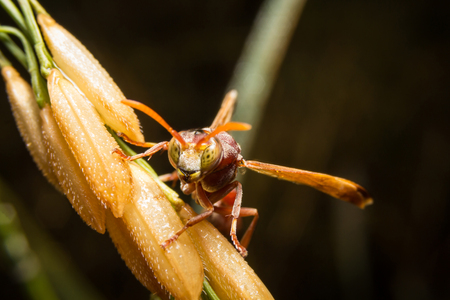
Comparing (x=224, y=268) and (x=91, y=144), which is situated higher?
(x=91, y=144)

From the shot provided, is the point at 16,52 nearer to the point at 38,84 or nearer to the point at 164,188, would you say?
the point at 38,84

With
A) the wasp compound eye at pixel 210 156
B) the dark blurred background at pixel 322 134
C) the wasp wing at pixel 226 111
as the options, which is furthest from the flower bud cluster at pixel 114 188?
the dark blurred background at pixel 322 134

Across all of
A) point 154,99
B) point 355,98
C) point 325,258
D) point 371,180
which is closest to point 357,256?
point 325,258

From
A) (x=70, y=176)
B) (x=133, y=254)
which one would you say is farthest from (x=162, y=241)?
(x=70, y=176)

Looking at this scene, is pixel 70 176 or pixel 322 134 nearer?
pixel 70 176

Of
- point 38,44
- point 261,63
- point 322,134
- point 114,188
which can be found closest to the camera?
point 114,188

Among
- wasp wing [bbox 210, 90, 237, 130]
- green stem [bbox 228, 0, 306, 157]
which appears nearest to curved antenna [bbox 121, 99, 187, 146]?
wasp wing [bbox 210, 90, 237, 130]

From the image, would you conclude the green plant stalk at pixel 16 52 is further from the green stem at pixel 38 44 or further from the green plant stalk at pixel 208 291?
the green plant stalk at pixel 208 291
